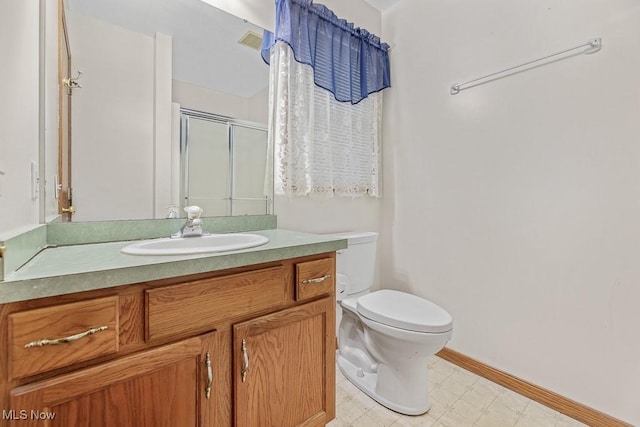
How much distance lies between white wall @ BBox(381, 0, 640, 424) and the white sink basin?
1.23 m

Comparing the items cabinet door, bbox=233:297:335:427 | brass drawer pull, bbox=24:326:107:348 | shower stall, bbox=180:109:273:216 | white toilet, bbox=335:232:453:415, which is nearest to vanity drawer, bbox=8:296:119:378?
brass drawer pull, bbox=24:326:107:348

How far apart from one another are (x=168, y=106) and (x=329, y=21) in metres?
1.10

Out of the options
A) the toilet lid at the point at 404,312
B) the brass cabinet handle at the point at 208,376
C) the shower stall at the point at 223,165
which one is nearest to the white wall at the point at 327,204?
the shower stall at the point at 223,165

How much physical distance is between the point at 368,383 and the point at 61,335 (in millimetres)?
1398

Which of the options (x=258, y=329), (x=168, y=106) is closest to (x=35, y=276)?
(x=258, y=329)

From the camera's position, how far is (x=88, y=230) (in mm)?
1077

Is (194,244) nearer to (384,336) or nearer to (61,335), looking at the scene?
(61,335)

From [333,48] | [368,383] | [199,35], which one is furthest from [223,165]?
[368,383]

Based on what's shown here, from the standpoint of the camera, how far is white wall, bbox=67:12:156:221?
1.09 meters

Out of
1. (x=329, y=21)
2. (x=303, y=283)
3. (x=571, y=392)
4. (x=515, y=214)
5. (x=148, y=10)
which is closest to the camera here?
(x=303, y=283)

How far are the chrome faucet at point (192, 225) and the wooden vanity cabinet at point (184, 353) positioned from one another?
1.33 feet

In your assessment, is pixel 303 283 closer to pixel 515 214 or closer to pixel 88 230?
pixel 88 230

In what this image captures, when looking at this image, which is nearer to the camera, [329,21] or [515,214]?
[515,214]

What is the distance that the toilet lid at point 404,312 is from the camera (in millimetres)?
1278
